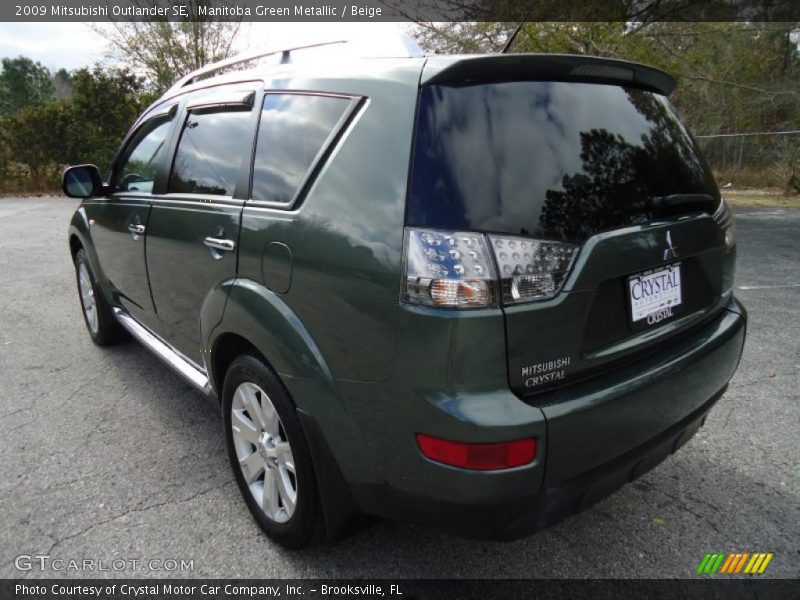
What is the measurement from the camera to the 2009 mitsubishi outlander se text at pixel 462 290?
1.51 meters

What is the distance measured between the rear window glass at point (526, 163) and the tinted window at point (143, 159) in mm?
2093

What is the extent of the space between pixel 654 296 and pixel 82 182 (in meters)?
3.57

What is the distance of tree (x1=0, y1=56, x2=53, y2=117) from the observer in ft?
141

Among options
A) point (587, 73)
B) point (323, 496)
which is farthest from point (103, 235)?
point (587, 73)

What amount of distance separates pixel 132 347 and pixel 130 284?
3.81 feet

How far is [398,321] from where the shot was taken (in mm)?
1536

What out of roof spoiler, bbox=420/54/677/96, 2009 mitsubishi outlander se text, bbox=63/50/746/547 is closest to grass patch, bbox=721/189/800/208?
2009 mitsubishi outlander se text, bbox=63/50/746/547

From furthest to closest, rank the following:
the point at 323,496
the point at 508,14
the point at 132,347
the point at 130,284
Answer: the point at 508,14 < the point at 132,347 < the point at 130,284 < the point at 323,496

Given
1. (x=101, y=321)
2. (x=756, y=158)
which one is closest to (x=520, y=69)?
(x=101, y=321)

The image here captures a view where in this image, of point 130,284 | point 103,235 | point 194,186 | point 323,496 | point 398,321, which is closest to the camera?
point 398,321

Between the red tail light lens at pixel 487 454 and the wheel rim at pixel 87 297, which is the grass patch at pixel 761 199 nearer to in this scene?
the wheel rim at pixel 87 297

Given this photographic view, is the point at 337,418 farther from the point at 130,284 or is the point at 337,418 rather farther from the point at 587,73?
the point at 130,284

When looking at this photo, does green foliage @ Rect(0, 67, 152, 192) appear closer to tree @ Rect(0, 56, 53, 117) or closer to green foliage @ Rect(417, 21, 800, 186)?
green foliage @ Rect(417, 21, 800, 186)

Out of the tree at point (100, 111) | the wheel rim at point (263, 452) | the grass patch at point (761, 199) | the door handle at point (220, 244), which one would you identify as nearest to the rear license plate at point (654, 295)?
the wheel rim at point (263, 452)
